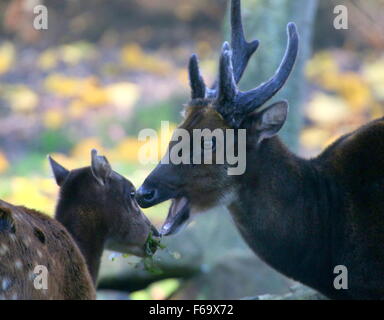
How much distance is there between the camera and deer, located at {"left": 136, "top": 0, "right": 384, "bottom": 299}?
239 inches

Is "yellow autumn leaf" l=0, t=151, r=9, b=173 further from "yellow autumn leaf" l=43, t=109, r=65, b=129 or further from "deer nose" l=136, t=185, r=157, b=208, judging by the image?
"deer nose" l=136, t=185, r=157, b=208

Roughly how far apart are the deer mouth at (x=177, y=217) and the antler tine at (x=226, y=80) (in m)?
0.79

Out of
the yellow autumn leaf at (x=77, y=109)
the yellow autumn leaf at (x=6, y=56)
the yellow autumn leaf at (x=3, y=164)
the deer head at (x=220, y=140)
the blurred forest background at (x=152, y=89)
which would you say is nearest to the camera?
the deer head at (x=220, y=140)

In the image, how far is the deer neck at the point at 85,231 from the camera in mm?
6371

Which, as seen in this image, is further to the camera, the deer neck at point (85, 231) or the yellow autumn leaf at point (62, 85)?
the yellow autumn leaf at point (62, 85)

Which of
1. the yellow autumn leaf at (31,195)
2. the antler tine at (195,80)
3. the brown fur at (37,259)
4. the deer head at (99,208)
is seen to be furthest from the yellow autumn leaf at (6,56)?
the brown fur at (37,259)

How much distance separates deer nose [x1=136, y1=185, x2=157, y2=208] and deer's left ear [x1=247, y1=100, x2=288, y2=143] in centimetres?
89

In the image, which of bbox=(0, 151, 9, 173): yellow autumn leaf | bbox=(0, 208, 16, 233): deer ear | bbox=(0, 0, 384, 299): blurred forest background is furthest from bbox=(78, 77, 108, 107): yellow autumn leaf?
bbox=(0, 208, 16, 233): deer ear

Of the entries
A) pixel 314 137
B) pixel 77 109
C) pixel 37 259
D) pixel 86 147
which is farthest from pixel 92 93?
pixel 37 259

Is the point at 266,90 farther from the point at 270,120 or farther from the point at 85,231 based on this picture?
the point at 85,231

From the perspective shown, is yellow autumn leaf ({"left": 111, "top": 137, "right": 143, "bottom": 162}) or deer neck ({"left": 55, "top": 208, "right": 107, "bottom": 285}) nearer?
deer neck ({"left": 55, "top": 208, "right": 107, "bottom": 285})

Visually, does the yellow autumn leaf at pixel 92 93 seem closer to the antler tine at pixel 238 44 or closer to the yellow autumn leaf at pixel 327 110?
the yellow autumn leaf at pixel 327 110

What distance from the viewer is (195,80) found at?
21.2 ft
